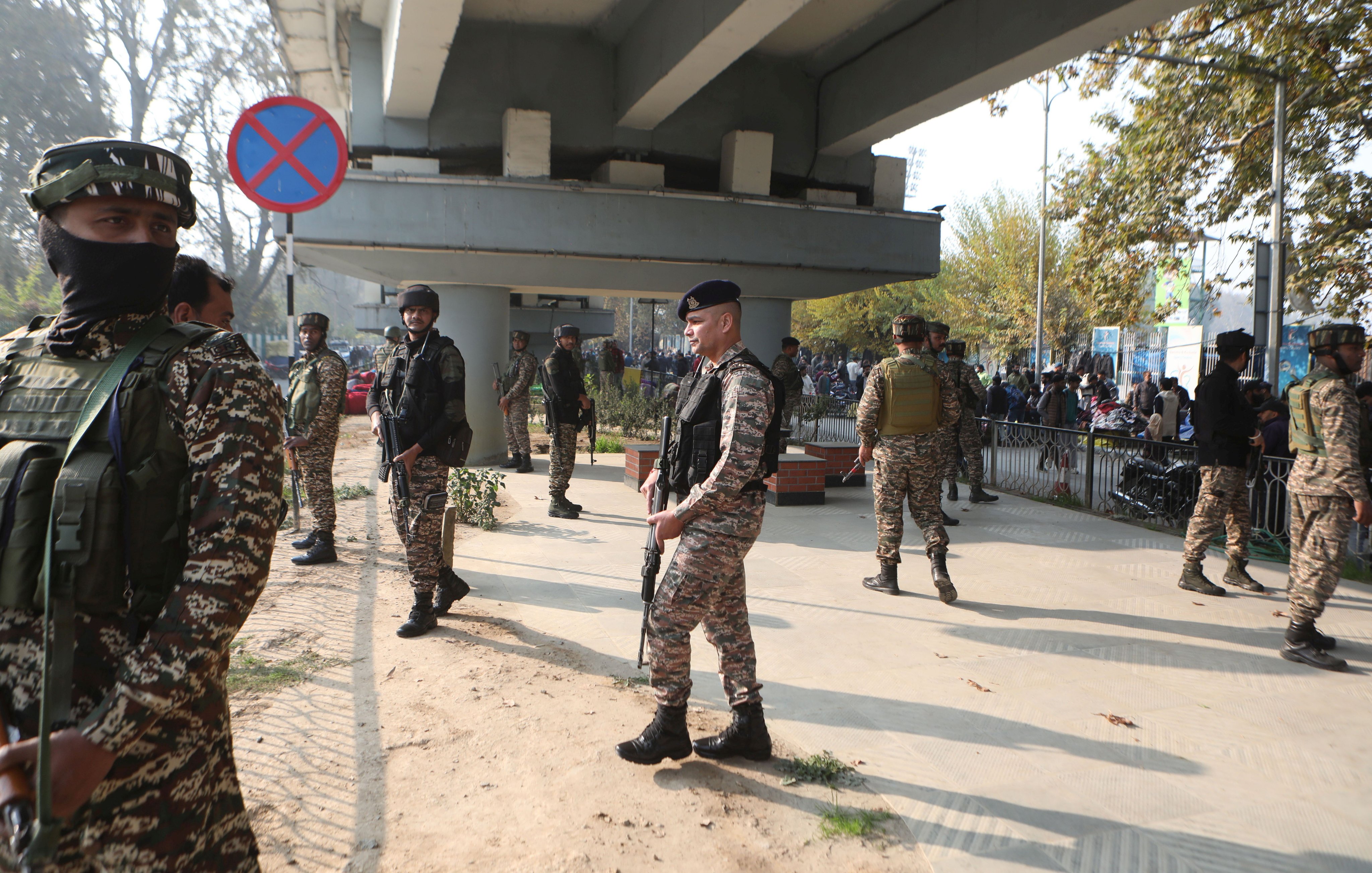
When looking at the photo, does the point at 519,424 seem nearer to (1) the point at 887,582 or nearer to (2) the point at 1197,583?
(1) the point at 887,582

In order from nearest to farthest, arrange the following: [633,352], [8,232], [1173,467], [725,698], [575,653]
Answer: [725,698], [575,653], [1173,467], [8,232], [633,352]

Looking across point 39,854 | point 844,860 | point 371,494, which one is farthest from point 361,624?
point 371,494

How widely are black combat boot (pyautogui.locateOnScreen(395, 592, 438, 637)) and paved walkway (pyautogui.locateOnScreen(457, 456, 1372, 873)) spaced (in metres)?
0.63

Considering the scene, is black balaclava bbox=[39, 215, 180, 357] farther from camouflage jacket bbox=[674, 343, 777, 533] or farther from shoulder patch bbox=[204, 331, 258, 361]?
camouflage jacket bbox=[674, 343, 777, 533]

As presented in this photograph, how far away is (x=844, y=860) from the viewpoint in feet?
9.14

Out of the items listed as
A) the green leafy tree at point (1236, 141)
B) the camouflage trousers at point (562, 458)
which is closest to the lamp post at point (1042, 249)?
the green leafy tree at point (1236, 141)

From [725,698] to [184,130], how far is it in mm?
40507

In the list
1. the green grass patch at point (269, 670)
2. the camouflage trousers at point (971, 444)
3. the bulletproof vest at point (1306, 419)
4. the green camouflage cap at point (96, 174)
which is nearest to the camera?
the green camouflage cap at point (96, 174)

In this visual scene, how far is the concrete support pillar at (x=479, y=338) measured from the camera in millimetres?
11180

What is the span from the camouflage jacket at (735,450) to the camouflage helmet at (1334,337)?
3.68m

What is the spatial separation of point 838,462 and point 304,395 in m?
6.59

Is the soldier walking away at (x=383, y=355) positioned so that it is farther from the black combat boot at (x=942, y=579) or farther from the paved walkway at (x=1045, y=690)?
the black combat boot at (x=942, y=579)

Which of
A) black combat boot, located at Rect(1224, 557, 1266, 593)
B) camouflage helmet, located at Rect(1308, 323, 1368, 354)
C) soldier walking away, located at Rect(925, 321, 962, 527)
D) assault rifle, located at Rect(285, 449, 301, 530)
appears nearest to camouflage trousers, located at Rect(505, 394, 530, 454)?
assault rifle, located at Rect(285, 449, 301, 530)

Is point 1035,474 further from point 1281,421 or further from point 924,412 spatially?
point 924,412
